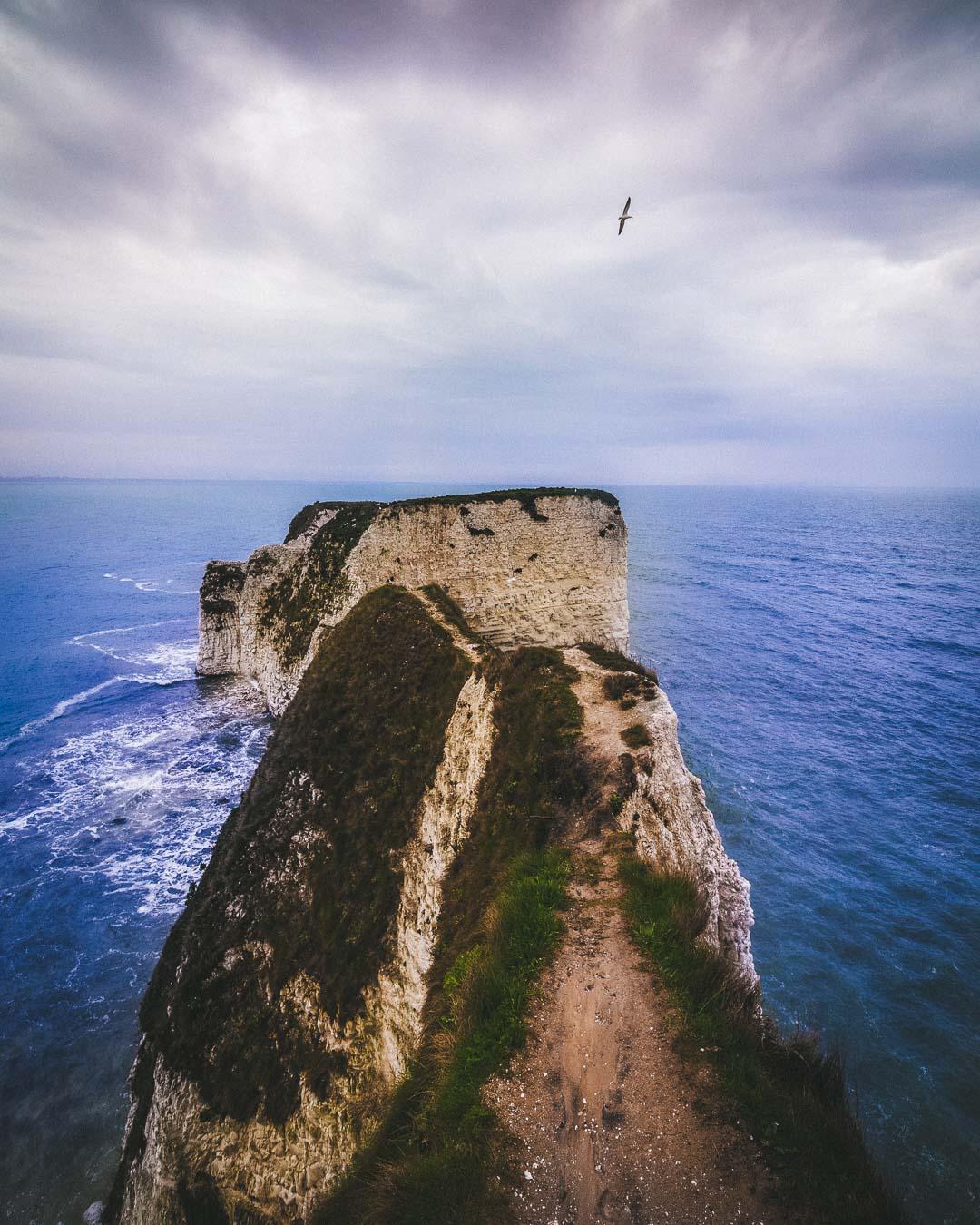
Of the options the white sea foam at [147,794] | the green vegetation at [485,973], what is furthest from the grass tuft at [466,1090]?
the white sea foam at [147,794]

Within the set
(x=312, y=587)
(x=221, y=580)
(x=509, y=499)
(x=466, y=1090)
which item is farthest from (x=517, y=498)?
(x=221, y=580)

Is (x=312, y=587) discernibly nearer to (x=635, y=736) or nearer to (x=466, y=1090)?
(x=635, y=736)

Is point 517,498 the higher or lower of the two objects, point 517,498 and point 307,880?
the higher

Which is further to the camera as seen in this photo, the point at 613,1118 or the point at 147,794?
the point at 147,794

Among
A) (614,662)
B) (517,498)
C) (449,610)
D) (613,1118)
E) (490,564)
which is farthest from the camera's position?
(517,498)

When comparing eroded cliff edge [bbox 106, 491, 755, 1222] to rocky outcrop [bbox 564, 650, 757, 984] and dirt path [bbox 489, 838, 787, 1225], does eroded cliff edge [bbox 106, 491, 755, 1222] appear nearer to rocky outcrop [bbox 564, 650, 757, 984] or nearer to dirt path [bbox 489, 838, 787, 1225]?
rocky outcrop [bbox 564, 650, 757, 984]

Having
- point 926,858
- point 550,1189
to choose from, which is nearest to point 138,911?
point 550,1189

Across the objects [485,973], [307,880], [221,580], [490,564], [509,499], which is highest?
[509,499]
